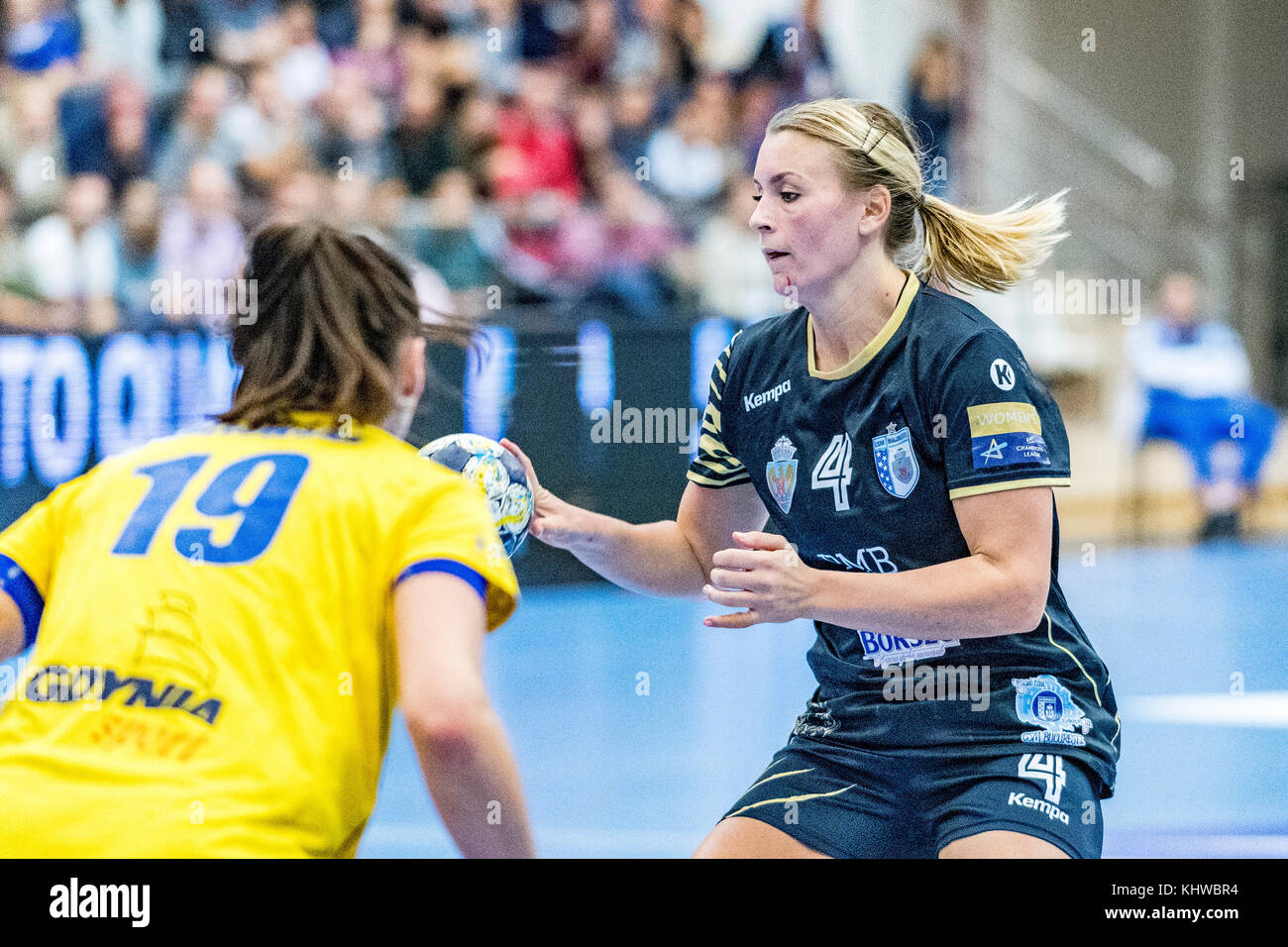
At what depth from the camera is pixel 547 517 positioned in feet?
9.41

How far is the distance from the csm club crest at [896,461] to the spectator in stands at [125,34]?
7520 mm

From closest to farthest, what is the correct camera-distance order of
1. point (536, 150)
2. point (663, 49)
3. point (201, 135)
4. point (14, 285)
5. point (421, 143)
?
point (14, 285) < point (201, 135) < point (421, 143) < point (536, 150) < point (663, 49)

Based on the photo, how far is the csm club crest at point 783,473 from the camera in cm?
272

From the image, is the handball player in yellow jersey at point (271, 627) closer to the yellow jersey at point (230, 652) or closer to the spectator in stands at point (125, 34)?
the yellow jersey at point (230, 652)

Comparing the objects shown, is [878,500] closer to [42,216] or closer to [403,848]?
[403,848]

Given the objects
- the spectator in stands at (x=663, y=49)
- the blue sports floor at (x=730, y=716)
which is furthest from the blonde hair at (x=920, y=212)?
the spectator in stands at (x=663, y=49)

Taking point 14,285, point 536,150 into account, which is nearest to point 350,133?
point 536,150

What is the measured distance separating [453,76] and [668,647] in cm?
437

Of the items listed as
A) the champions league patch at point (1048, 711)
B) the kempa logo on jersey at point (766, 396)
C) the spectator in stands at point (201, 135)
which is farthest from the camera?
the spectator in stands at point (201, 135)

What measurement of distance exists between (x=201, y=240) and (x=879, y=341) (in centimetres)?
606

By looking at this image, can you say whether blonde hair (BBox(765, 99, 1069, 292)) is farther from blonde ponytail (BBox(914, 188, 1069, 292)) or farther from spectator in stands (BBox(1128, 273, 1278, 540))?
spectator in stands (BBox(1128, 273, 1278, 540))

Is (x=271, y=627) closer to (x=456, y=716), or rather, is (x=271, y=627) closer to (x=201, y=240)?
(x=456, y=716)

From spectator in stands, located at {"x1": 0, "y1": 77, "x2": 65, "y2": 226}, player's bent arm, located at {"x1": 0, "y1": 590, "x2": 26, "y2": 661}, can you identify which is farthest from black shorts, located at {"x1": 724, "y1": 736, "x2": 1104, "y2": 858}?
spectator in stands, located at {"x1": 0, "y1": 77, "x2": 65, "y2": 226}
